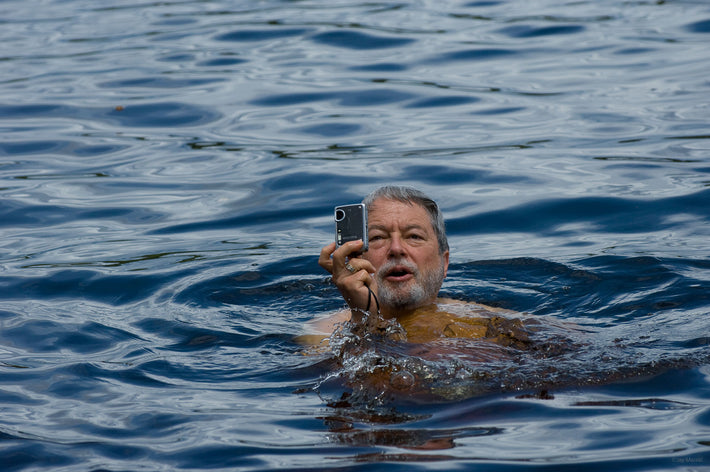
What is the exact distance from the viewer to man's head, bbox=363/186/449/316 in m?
6.40

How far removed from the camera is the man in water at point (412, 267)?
6.26m

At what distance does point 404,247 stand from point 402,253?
0.06 metres

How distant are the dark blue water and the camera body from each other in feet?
2.30

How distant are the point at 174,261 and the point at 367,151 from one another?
3283mm

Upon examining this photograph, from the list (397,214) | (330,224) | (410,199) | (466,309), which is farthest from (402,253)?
(330,224)

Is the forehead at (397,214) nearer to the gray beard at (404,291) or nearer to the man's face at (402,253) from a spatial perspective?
the man's face at (402,253)

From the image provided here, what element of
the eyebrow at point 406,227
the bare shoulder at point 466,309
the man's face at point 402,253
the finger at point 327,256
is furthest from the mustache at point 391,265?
the finger at point 327,256

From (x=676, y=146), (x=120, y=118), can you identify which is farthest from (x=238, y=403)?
(x=120, y=118)

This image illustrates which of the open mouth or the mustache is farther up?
the mustache

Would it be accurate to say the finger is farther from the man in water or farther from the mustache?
the mustache

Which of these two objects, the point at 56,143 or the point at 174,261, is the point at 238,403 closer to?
the point at 174,261

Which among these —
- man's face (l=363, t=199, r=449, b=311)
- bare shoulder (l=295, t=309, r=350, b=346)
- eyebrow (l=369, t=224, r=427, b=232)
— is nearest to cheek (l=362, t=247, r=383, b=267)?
man's face (l=363, t=199, r=449, b=311)

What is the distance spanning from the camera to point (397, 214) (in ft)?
21.4

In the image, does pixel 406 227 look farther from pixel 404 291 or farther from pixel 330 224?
pixel 330 224
